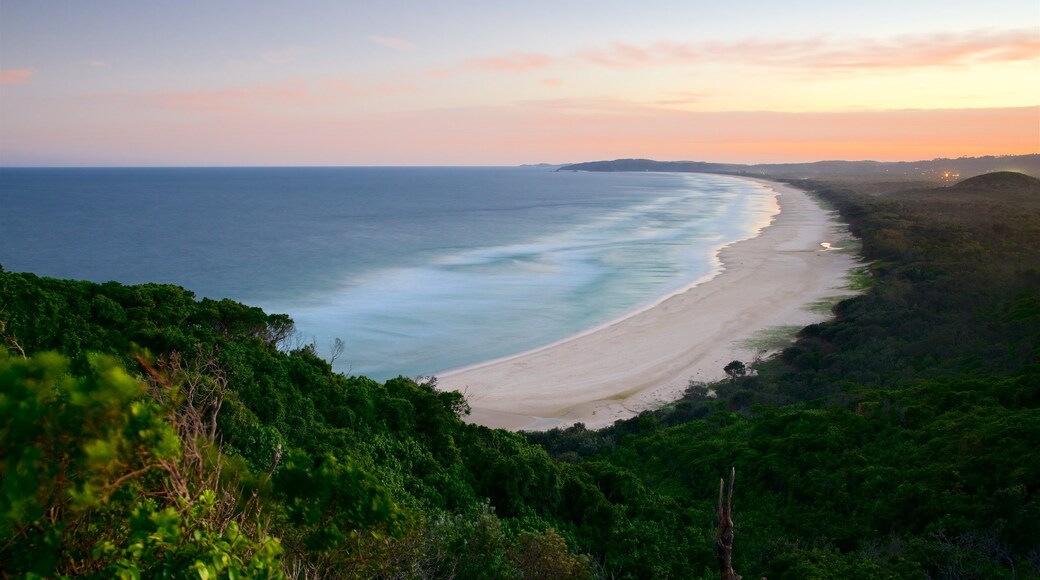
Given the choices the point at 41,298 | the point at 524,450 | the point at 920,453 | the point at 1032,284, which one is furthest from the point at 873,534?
the point at 1032,284

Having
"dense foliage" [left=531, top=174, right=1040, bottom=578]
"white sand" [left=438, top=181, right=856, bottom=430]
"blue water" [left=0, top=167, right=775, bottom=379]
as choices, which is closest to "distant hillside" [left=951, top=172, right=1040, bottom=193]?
"blue water" [left=0, top=167, right=775, bottom=379]

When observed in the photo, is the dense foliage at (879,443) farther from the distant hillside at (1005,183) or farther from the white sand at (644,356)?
the distant hillside at (1005,183)

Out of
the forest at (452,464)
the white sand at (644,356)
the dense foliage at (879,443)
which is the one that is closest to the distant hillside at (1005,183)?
the white sand at (644,356)

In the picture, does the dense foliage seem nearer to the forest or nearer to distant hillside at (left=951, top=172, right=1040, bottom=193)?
the forest

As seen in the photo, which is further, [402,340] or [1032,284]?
[402,340]

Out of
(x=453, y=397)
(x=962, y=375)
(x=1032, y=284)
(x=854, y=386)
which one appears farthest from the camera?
(x=1032, y=284)

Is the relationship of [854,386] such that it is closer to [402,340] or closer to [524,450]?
[524,450]
